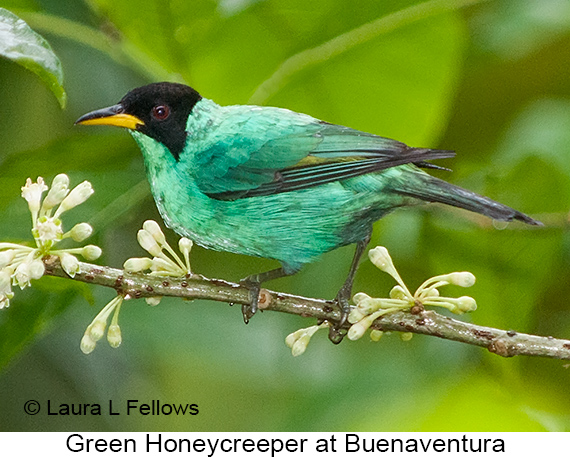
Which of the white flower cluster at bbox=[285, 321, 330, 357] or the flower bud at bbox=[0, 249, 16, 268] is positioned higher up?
the flower bud at bbox=[0, 249, 16, 268]

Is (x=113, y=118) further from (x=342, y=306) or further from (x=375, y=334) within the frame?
(x=375, y=334)

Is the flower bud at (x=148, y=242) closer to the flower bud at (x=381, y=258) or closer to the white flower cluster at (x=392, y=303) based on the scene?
the white flower cluster at (x=392, y=303)

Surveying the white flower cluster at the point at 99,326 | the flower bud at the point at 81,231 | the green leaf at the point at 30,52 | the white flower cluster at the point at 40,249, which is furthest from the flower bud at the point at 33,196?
the white flower cluster at the point at 99,326

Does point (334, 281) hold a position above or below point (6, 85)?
below

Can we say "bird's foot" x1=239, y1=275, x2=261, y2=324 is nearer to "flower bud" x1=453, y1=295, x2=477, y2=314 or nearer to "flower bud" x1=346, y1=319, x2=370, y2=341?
"flower bud" x1=346, y1=319, x2=370, y2=341

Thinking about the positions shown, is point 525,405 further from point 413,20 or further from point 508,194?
point 413,20

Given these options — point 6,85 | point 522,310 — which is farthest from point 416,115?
point 6,85

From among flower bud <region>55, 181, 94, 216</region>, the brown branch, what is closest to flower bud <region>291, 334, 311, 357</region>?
the brown branch
